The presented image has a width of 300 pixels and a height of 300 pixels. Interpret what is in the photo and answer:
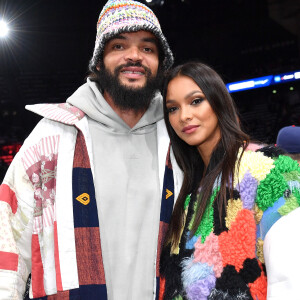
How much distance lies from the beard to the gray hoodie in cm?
6

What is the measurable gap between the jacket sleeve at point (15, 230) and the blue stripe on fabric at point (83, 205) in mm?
178

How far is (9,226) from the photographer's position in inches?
58.0

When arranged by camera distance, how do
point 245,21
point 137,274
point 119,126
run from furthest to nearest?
point 245,21 < point 119,126 < point 137,274

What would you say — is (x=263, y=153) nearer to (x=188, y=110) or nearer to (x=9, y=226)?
(x=188, y=110)

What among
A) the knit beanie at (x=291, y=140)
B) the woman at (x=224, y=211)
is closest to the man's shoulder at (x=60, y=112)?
the woman at (x=224, y=211)

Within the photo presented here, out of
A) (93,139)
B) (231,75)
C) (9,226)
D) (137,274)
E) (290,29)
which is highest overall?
(290,29)

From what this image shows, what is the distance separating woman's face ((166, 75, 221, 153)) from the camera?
1.64 metres

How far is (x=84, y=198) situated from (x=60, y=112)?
1.31 ft

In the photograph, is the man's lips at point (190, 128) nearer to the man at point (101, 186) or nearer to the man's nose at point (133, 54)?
the man at point (101, 186)

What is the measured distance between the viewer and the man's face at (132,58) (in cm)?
185

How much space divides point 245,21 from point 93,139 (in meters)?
6.59

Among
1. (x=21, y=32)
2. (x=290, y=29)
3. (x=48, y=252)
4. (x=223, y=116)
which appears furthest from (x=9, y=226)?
(x=290, y=29)

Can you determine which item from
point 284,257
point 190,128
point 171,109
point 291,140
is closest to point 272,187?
point 284,257

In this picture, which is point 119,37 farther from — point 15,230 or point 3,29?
point 3,29
